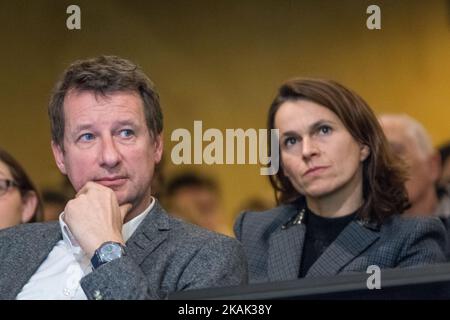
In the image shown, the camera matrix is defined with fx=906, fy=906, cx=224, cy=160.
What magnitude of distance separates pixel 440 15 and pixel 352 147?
1069 mm

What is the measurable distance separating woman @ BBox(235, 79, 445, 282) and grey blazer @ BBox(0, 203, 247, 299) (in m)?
0.63

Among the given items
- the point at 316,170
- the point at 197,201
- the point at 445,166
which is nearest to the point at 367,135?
the point at 316,170

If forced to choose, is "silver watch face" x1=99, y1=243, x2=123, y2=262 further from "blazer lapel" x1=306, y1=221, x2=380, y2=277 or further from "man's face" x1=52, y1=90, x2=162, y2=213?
"blazer lapel" x1=306, y1=221, x2=380, y2=277

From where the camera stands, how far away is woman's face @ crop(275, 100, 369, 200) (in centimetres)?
264

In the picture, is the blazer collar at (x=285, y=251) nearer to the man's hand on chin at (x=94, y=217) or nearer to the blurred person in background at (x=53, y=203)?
the man's hand on chin at (x=94, y=217)

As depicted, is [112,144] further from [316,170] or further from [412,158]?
[412,158]

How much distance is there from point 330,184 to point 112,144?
32.3 inches

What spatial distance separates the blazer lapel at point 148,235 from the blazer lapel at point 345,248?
0.63m

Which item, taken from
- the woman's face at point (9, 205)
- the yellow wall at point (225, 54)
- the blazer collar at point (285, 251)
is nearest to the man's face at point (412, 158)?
the yellow wall at point (225, 54)

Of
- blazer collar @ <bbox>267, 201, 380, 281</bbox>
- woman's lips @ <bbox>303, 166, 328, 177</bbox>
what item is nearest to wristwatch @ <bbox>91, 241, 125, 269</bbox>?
blazer collar @ <bbox>267, 201, 380, 281</bbox>

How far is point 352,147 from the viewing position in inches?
105
